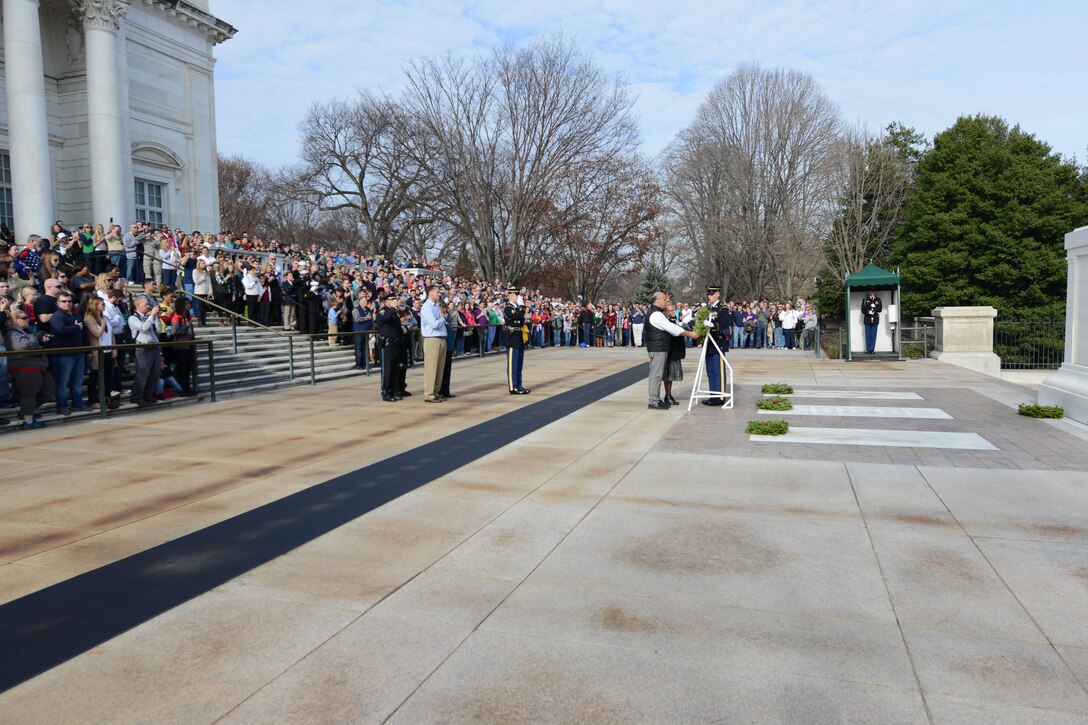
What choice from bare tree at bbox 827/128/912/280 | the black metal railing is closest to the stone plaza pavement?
the black metal railing

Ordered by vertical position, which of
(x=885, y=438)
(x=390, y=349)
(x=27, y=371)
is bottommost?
(x=885, y=438)

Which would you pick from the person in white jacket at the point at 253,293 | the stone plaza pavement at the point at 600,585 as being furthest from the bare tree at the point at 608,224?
the stone plaza pavement at the point at 600,585

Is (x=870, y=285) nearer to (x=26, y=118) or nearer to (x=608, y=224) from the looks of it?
(x=608, y=224)

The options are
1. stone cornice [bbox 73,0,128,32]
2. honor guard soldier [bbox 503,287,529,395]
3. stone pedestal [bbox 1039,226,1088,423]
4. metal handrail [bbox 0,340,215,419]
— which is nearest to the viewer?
stone pedestal [bbox 1039,226,1088,423]

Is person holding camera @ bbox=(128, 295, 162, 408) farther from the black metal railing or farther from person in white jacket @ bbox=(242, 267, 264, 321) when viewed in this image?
the black metal railing

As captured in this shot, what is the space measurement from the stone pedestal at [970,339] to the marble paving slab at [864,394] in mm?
8445

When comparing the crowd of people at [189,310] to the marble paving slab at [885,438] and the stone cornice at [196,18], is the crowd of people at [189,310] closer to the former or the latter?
the marble paving slab at [885,438]

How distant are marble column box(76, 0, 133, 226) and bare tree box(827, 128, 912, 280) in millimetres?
32142

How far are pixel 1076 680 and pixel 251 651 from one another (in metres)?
3.76

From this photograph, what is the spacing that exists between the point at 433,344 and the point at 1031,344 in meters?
25.0

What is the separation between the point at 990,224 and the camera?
32375 mm

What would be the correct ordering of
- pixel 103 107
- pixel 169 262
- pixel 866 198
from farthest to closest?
1. pixel 866 198
2. pixel 103 107
3. pixel 169 262

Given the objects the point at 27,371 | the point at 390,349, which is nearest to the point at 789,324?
the point at 390,349

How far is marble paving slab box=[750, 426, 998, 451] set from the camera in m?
8.70
